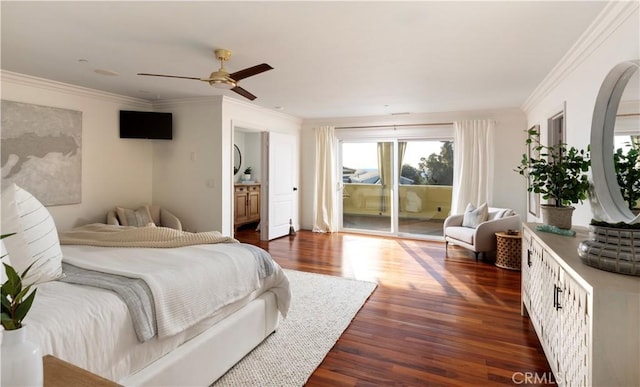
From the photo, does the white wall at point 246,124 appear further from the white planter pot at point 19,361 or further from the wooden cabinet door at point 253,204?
the white planter pot at point 19,361

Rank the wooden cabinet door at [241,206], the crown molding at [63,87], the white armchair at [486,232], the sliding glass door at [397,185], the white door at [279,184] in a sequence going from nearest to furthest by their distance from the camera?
the crown molding at [63,87]
the white armchair at [486,232]
the white door at [279,184]
the sliding glass door at [397,185]
the wooden cabinet door at [241,206]

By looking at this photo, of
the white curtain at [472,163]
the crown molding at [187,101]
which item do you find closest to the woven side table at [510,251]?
the white curtain at [472,163]

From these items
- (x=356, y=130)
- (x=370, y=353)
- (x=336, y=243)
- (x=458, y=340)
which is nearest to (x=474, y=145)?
(x=356, y=130)

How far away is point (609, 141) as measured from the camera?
1.96m

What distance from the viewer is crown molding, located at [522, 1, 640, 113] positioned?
79.5 inches

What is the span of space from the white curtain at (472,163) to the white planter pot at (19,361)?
5.94m

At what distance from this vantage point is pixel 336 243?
19.4 ft

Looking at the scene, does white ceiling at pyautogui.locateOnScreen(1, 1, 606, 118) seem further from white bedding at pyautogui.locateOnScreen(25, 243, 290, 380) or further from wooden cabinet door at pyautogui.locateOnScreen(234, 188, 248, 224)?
wooden cabinet door at pyautogui.locateOnScreen(234, 188, 248, 224)

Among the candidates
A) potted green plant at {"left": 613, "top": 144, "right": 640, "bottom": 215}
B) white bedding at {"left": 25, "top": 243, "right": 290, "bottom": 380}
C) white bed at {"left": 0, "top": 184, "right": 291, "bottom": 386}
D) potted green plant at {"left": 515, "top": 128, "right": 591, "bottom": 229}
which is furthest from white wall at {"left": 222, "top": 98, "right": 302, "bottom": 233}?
potted green plant at {"left": 613, "top": 144, "right": 640, "bottom": 215}

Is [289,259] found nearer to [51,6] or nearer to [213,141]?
[213,141]

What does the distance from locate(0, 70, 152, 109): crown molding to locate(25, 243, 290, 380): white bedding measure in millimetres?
2949

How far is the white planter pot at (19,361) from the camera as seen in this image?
0.70m

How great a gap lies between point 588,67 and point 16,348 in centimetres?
365

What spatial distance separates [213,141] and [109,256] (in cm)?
303
